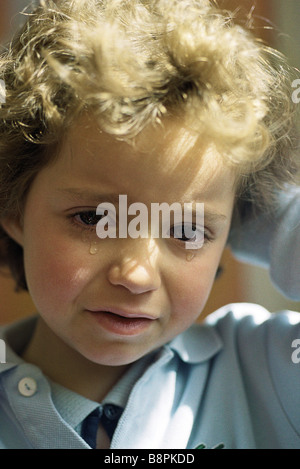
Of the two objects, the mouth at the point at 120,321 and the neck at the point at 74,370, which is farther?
the neck at the point at 74,370

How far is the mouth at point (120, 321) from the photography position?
2.41 ft

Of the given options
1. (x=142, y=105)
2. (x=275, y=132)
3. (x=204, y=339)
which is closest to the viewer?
(x=142, y=105)

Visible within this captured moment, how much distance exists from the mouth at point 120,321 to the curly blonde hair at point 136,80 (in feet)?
0.66

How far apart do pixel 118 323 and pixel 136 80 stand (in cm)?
29

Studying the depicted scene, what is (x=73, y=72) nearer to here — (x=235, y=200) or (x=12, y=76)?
(x=12, y=76)

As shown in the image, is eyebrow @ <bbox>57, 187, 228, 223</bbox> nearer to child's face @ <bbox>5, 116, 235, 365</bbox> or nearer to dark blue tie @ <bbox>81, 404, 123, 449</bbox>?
child's face @ <bbox>5, 116, 235, 365</bbox>

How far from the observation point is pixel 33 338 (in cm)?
92

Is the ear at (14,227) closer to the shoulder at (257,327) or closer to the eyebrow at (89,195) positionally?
the eyebrow at (89,195)

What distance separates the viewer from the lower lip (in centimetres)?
74

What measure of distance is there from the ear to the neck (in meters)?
0.14

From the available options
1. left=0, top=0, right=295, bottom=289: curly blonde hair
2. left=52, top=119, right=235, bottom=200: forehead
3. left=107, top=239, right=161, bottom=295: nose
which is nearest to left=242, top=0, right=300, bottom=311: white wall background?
→ left=0, top=0, right=295, bottom=289: curly blonde hair

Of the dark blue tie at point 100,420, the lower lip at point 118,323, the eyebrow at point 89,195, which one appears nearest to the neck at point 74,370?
the dark blue tie at point 100,420

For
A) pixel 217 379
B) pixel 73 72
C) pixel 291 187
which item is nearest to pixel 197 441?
pixel 217 379

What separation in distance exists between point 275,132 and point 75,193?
287 millimetres
